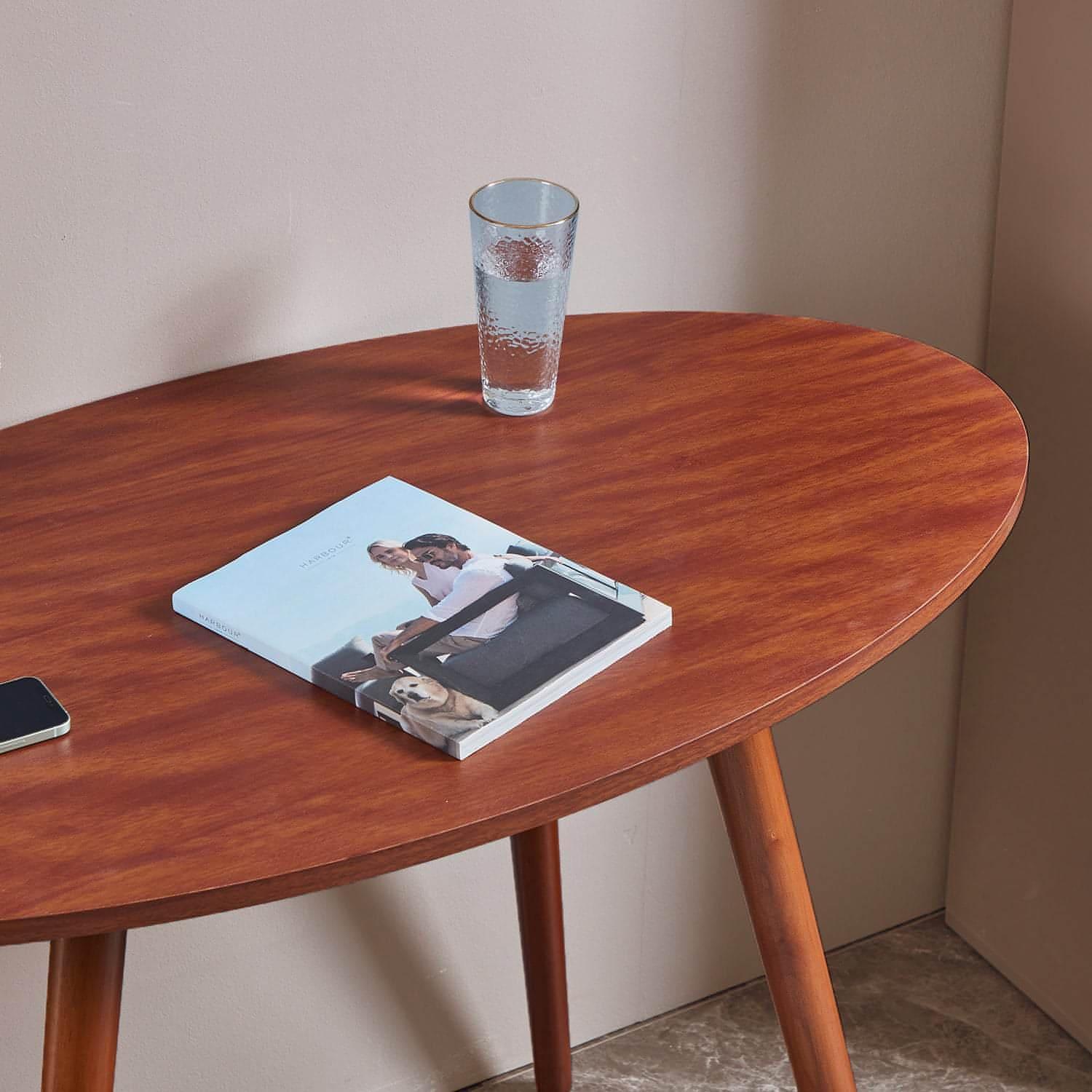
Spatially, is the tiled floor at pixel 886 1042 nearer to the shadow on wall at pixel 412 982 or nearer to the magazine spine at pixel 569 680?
the shadow on wall at pixel 412 982

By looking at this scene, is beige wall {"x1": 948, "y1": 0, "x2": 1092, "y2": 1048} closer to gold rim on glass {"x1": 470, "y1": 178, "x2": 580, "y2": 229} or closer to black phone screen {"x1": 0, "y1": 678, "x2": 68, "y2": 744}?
gold rim on glass {"x1": 470, "y1": 178, "x2": 580, "y2": 229}

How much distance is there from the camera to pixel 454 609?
81 cm

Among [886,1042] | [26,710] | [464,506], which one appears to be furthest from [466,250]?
[886,1042]

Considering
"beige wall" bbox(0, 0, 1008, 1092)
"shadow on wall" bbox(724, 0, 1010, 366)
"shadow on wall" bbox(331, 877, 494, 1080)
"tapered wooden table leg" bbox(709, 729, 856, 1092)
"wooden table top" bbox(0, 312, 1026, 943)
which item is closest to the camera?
"wooden table top" bbox(0, 312, 1026, 943)

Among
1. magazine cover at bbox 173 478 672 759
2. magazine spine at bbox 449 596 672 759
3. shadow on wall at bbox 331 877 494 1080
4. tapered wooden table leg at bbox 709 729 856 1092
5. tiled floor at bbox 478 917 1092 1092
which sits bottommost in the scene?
tiled floor at bbox 478 917 1092 1092

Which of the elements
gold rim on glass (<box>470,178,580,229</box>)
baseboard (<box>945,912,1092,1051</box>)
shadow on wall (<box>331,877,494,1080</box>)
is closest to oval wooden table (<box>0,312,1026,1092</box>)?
gold rim on glass (<box>470,178,580,229</box>)

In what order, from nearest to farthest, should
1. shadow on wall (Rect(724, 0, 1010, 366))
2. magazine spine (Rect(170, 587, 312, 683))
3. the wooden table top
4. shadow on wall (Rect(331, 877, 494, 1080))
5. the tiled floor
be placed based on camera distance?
the wooden table top → magazine spine (Rect(170, 587, 312, 683)) → shadow on wall (Rect(724, 0, 1010, 366)) → shadow on wall (Rect(331, 877, 494, 1080)) → the tiled floor

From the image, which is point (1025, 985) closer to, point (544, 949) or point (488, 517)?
point (544, 949)

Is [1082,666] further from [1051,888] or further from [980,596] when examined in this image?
[1051,888]

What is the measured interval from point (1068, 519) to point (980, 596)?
6.7 inches

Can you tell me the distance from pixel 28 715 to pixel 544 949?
72 cm

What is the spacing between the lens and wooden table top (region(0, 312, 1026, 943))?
68 centimetres

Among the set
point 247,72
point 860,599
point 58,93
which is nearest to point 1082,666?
point 860,599

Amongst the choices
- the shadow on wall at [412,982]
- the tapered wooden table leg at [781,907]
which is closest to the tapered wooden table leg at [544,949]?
the shadow on wall at [412,982]
